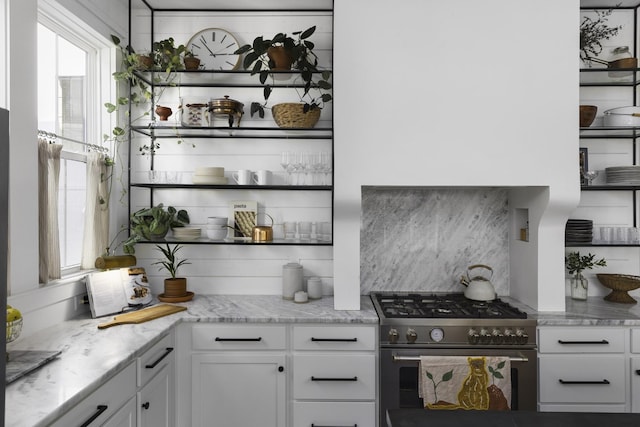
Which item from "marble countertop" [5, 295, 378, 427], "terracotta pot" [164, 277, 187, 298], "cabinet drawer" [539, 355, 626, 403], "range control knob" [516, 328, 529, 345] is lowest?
"cabinet drawer" [539, 355, 626, 403]

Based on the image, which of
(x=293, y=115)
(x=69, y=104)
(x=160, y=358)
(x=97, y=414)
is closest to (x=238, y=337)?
(x=160, y=358)

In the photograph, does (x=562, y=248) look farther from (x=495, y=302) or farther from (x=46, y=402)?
(x=46, y=402)

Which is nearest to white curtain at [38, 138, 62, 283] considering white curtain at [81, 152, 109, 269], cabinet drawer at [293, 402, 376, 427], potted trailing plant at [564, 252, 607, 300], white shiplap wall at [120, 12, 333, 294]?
white curtain at [81, 152, 109, 269]

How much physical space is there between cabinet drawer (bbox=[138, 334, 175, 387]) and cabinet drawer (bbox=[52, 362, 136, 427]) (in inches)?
2.7

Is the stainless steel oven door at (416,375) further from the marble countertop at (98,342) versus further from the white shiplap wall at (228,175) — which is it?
the white shiplap wall at (228,175)

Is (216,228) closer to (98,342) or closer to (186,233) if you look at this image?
(186,233)

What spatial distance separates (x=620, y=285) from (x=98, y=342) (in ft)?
10.3

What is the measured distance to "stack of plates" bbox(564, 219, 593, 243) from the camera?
8.91 ft

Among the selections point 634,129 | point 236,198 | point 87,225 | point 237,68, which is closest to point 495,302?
point 634,129

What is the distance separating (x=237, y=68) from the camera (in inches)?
116

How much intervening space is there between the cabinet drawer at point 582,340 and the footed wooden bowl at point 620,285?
0.49 meters

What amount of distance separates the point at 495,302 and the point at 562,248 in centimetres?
54

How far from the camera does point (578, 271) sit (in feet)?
9.25

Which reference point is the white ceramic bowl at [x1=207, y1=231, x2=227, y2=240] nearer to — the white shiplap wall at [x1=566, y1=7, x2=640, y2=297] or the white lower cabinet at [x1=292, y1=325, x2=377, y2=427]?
the white lower cabinet at [x1=292, y1=325, x2=377, y2=427]
